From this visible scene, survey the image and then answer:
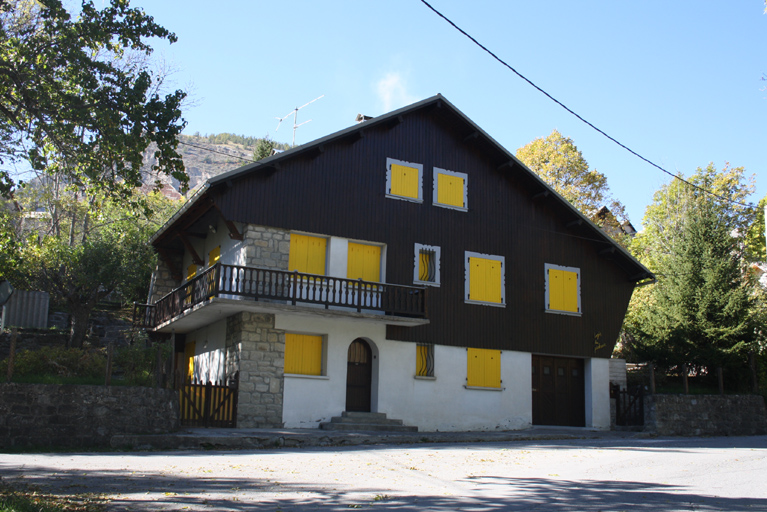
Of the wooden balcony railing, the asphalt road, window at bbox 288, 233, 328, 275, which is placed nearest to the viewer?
the asphalt road

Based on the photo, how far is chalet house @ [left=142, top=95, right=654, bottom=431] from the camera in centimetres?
1912

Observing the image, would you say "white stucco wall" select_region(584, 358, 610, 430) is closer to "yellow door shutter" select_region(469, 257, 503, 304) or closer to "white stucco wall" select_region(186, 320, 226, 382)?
"yellow door shutter" select_region(469, 257, 503, 304)

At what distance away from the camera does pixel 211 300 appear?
18016mm

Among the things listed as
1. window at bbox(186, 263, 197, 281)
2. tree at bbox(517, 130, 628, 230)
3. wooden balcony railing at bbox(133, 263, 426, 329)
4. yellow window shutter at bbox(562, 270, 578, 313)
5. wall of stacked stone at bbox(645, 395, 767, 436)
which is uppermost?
tree at bbox(517, 130, 628, 230)

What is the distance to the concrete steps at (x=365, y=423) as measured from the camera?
19.0m

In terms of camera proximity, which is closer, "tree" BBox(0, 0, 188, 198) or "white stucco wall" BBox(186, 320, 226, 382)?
"tree" BBox(0, 0, 188, 198)

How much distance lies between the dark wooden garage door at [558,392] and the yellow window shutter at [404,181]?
268 inches

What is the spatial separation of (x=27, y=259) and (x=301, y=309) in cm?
1360

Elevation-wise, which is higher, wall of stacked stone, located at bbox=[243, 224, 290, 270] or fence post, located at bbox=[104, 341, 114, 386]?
wall of stacked stone, located at bbox=[243, 224, 290, 270]

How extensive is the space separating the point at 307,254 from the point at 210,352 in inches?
179

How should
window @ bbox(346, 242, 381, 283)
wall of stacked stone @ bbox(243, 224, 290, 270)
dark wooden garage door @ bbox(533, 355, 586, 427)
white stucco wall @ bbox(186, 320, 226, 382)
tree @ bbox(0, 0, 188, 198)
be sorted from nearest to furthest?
tree @ bbox(0, 0, 188, 198)
wall of stacked stone @ bbox(243, 224, 290, 270)
white stucco wall @ bbox(186, 320, 226, 382)
window @ bbox(346, 242, 381, 283)
dark wooden garage door @ bbox(533, 355, 586, 427)

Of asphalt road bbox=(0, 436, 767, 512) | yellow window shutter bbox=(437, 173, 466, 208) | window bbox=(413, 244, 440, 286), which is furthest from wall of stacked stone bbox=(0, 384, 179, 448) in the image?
yellow window shutter bbox=(437, 173, 466, 208)

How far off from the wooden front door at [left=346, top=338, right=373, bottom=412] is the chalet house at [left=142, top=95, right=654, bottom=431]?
0.04 metres

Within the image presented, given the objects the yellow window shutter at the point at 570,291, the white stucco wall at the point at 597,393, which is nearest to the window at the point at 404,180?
the yellow window shutter at the point at 570,291
